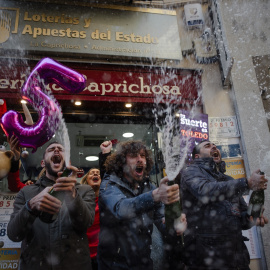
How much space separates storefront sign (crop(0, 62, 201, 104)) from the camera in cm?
575

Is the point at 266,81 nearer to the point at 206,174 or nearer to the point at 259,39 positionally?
the point at 259,39

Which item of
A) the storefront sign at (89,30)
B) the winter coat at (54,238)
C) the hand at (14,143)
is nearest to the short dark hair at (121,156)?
the winter coat at (54,238)

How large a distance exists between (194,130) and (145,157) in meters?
2.90

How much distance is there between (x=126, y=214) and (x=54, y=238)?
890 mm

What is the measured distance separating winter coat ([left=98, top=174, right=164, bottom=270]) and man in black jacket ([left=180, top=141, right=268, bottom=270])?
0.71m

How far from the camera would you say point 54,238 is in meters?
2.46

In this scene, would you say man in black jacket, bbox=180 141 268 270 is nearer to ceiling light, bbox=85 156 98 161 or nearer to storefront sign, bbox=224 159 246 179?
storefront sign, bbox=224 159 246 179

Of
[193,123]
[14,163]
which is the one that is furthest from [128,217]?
[193,123]

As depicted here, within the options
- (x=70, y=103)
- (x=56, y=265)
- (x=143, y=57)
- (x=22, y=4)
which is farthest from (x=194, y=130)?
(x=22, y=4)

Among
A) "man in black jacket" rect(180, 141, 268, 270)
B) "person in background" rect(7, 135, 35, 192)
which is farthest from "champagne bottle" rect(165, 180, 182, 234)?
"person in background" rect(7, 135, 35, 192)

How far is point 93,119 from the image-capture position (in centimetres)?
646

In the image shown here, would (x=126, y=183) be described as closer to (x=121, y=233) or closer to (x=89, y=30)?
(x=121, y=233)

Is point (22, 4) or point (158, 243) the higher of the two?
point (22, 4)

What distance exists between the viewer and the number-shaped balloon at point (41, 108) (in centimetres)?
339
